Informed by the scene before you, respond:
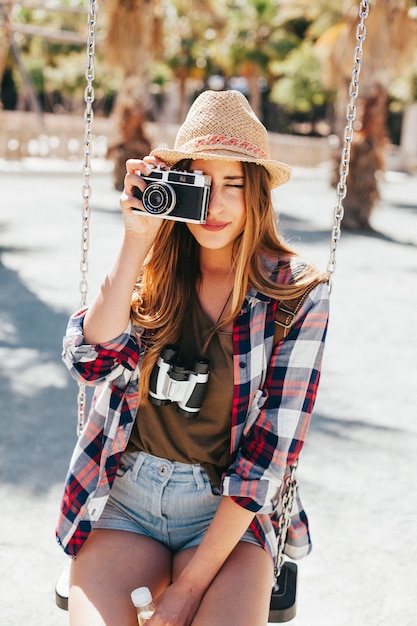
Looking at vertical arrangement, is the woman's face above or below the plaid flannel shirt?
above

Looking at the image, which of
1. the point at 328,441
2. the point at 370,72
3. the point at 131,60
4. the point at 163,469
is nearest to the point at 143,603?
the point at 163,469

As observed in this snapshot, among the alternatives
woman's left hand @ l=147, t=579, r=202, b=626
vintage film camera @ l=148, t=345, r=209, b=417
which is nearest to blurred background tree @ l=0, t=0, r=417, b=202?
vintage film camera @ l=148, t=345, r=209, b=417

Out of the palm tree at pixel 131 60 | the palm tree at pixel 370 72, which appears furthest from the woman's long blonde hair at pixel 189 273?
the palm tree at pixel 131 60

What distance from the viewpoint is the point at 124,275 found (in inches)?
79.3

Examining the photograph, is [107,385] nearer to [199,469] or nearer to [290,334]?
[199,469]

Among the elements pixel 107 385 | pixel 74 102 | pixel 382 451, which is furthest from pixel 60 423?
pixel 74 102

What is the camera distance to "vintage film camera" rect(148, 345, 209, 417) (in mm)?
1960

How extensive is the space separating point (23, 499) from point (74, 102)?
36231 mm

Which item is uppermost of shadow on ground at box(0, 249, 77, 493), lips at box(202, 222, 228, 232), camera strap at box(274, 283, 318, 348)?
lips at box(202, 222, 228, 232)

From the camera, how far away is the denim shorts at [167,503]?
6.52 ft

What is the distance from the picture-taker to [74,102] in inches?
1468

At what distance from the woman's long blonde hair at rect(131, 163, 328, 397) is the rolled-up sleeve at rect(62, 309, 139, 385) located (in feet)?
0.18

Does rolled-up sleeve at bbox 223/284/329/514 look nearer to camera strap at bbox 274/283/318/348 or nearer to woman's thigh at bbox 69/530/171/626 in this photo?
camera strap at bbox 274/283/318/348

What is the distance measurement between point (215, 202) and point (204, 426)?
2.00 feet
